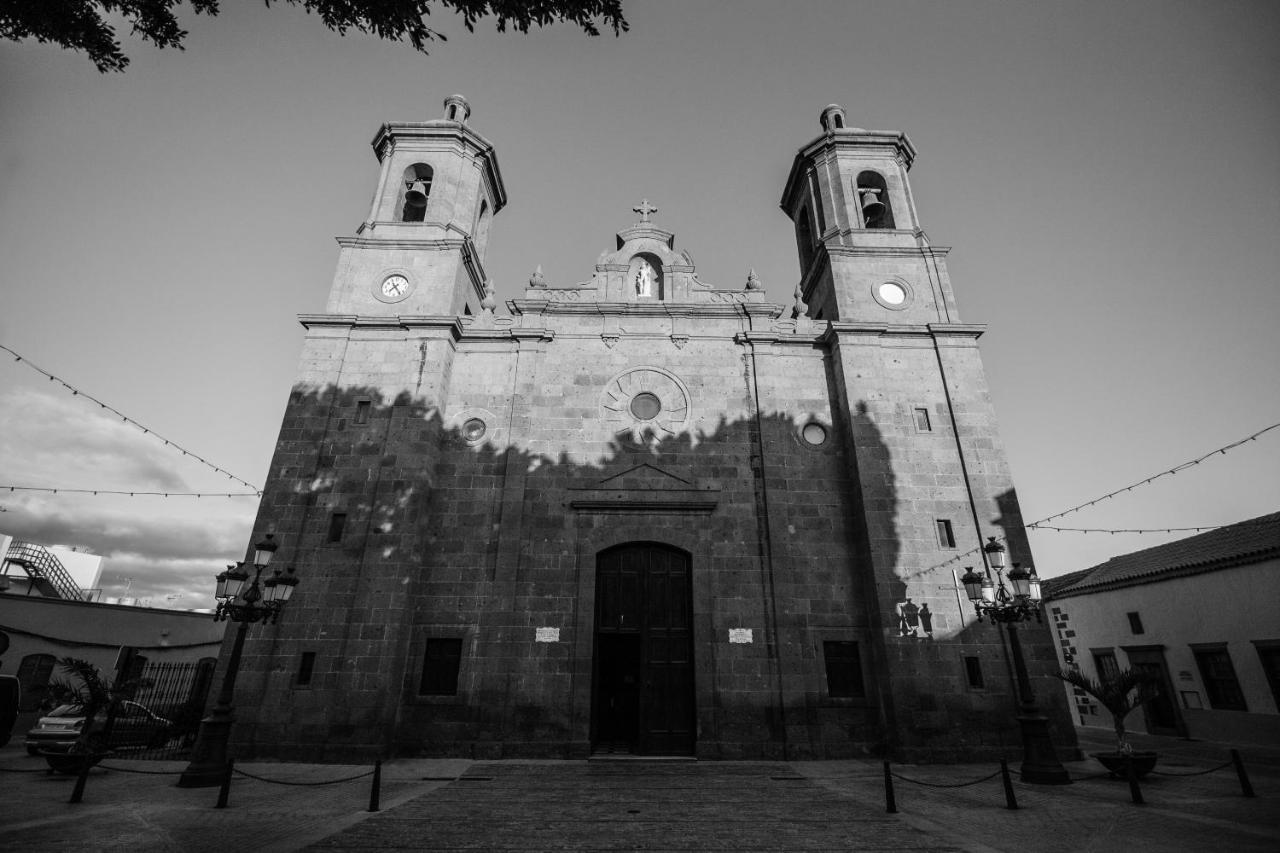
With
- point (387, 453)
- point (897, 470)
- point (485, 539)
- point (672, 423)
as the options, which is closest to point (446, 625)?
point (485, 539)

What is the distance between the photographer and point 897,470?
1597cm

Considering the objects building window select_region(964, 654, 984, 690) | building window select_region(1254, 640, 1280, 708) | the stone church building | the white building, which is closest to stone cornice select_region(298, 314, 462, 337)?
the stone church building

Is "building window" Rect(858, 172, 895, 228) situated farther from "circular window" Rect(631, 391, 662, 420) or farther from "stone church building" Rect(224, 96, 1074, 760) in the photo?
"circular window" Rect(631, 391, 662, 420)

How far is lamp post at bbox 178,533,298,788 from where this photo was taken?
34.8 ft

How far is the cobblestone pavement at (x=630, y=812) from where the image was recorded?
7.58 meters

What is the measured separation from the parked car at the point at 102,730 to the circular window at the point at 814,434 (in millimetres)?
18306

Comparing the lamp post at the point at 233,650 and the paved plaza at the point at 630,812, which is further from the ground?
the lamp post at the point at 233,650

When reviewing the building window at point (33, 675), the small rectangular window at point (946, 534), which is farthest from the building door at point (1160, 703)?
the building window at point (33, 675)

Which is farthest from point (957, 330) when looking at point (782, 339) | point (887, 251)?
point (782, 339)

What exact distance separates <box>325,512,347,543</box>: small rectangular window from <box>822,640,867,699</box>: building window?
13170 millimetres

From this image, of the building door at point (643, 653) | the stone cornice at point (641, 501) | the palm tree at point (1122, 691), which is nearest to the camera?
the palm tree at point (1122, 691)

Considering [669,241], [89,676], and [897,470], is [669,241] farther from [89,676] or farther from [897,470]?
[89,676]

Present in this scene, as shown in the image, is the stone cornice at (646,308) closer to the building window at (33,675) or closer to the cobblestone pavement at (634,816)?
the cobblestone pavement at (634,816)

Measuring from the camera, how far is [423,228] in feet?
63.4
